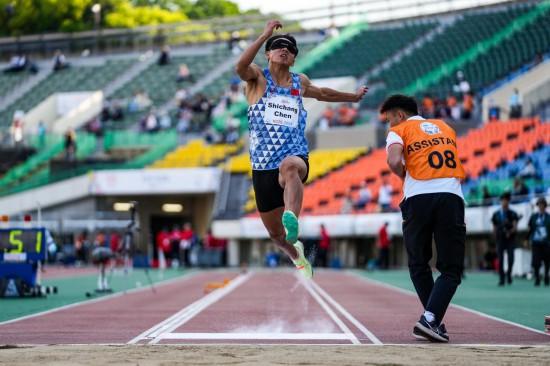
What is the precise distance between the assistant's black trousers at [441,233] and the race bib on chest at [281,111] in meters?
1.27

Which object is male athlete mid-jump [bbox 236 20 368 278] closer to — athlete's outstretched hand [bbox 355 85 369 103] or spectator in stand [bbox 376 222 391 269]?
athlete's outstretched hand [bbox 355 85 369 103]

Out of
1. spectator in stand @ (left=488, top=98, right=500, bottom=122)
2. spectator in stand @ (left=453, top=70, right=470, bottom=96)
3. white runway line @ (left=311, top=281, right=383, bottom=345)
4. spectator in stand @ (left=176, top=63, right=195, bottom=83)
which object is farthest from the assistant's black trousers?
spectator in stand @ (left=176, top=63, right=195, bottom=83)

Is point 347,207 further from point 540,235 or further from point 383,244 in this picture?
point 540,235

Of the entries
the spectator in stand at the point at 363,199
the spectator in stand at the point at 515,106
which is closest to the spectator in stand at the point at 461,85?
the spectator in stand at the point at 515,106

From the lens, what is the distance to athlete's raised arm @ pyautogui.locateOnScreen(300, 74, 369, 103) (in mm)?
10148

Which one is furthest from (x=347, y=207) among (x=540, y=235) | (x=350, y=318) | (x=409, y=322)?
(x=409, y=322)

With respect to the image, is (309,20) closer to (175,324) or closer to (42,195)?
(42,195)

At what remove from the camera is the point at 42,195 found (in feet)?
156

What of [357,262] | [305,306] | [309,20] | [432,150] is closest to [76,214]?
[357,262]

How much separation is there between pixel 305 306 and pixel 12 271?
6192 millimetres

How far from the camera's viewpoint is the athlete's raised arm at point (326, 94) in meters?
10.1

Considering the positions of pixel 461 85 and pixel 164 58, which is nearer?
pixel 461 85

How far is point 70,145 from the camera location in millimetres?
47406

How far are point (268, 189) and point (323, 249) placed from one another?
86.0ft
